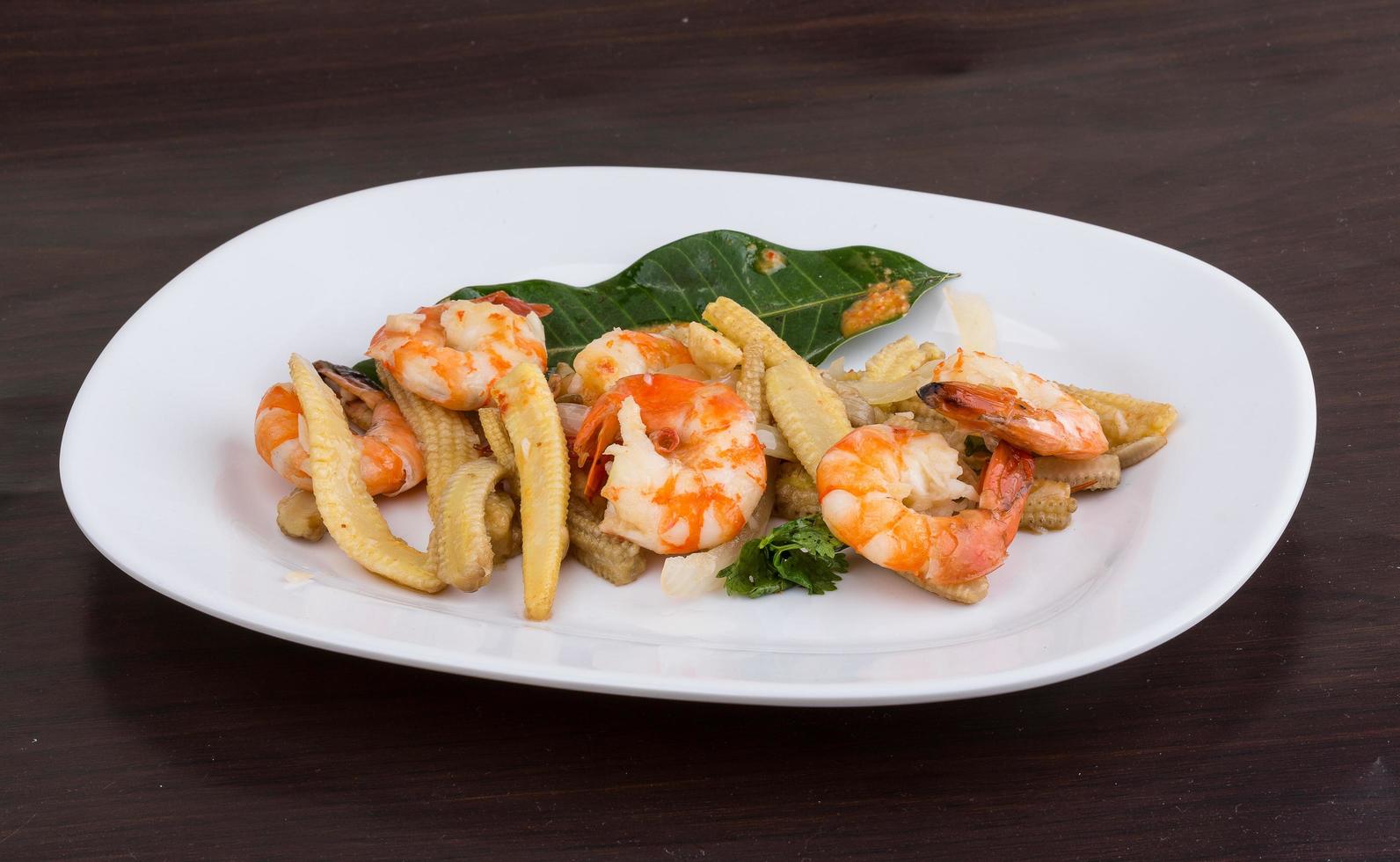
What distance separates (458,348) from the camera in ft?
7.47

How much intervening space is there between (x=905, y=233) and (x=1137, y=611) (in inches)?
49.4

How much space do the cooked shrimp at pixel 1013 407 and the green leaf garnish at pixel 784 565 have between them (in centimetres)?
30

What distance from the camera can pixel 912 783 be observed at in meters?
1.82

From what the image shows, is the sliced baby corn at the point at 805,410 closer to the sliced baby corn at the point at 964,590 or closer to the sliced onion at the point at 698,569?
the sliced onion at the point at 698,569

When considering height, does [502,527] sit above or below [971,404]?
below

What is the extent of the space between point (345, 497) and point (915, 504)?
986mm

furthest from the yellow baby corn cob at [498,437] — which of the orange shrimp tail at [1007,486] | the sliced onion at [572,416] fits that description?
the orange shrimp tail at [1007,486]

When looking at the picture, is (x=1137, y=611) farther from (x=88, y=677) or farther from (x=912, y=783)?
(x=88, y=677)

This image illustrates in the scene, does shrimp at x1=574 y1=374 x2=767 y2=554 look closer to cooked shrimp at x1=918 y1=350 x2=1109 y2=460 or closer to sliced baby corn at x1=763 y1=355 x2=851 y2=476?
sliced baby corn at x1=763 y1=355 x2=851 y2=476

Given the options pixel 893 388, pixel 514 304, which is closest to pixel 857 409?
pixel 893 388

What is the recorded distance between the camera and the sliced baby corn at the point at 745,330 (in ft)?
7.48

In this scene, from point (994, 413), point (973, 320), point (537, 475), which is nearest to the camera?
point (994, 413)

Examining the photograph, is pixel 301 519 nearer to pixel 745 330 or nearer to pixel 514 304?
pixel 514 304

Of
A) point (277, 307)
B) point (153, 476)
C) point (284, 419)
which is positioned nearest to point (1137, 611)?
point (284, 419)
